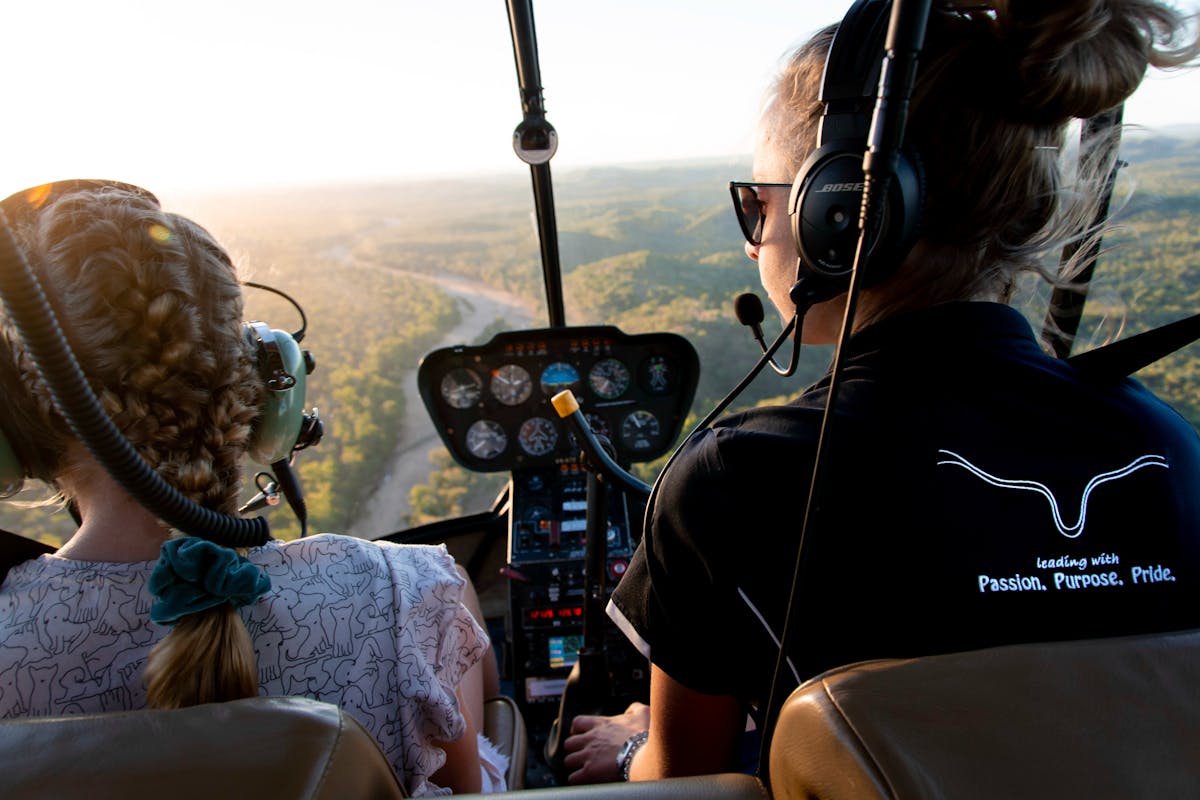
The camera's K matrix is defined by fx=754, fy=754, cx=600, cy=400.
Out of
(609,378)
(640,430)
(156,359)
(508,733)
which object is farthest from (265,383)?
(640,430)

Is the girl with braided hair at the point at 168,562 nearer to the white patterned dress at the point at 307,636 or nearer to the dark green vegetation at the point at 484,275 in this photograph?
the white patterned dress at the point at 307,636

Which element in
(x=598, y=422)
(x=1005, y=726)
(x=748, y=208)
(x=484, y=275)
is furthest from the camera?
(x=598, y=422)

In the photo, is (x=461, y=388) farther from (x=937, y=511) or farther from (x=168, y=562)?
(x=937, y=511)

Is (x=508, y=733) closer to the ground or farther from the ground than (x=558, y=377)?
closer to the ground

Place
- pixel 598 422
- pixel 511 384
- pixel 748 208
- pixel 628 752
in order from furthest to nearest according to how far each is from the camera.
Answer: pixel 598 422
pixel 511 384
pixel 628 752
pixel 748 208

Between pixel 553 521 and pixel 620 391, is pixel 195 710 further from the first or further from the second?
pixel 620 391

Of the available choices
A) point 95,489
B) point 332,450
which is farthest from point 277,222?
point 95,489

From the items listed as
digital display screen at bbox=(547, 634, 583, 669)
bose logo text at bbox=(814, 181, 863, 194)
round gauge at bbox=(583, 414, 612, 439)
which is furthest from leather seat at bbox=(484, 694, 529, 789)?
bose logo text at bbox=(814, 181, 863, 194)
